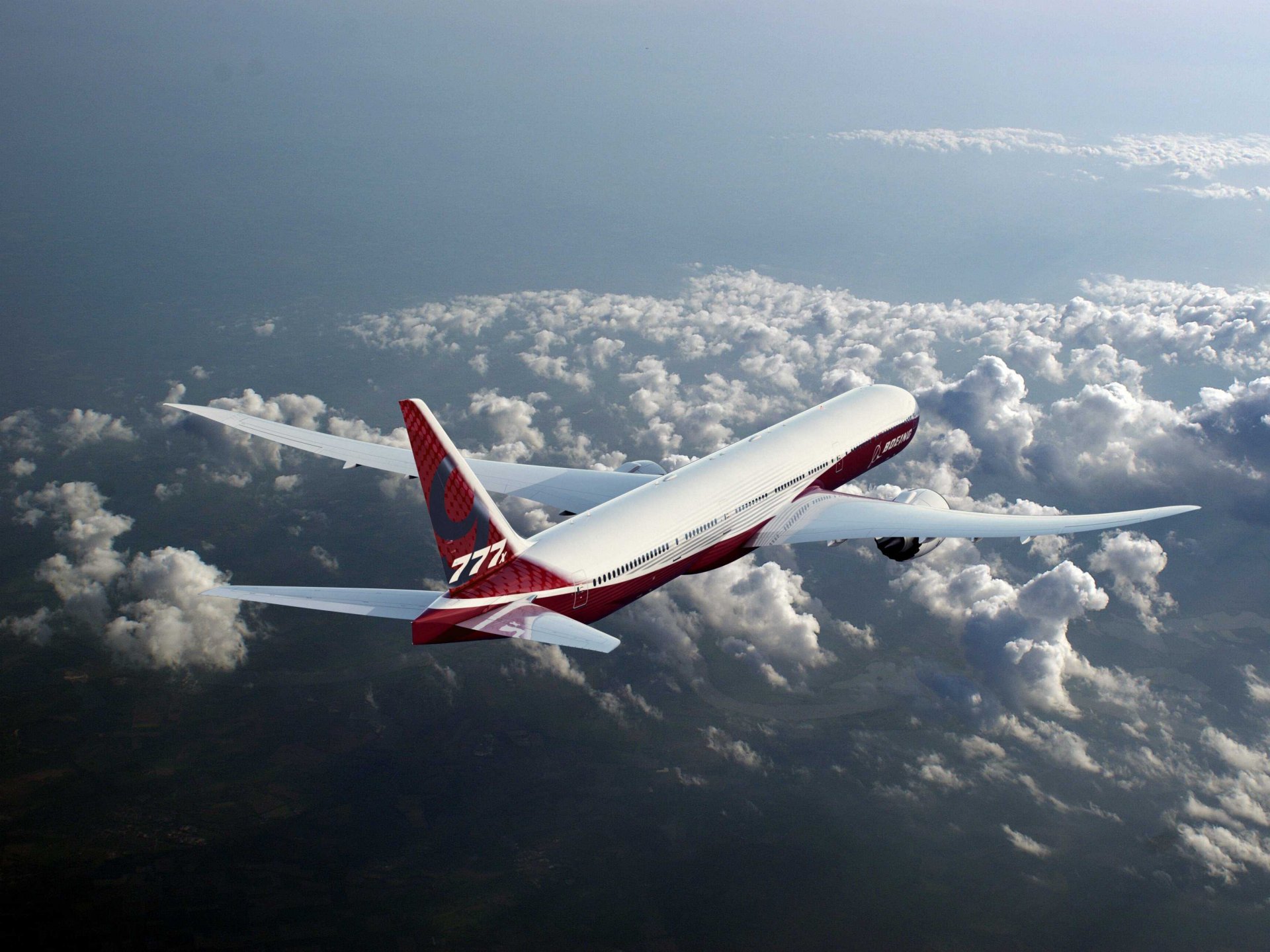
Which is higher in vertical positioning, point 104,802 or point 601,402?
point 601,402

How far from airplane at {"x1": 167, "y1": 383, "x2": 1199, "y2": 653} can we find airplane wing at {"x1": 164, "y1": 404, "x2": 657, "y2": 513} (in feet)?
0.33

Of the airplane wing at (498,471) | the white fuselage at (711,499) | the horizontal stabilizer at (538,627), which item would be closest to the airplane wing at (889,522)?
the white fuselage at (711,499)

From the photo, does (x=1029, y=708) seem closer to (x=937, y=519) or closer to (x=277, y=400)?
(x=937, y=519)

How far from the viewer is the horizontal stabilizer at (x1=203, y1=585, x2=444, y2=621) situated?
21172 millimetres

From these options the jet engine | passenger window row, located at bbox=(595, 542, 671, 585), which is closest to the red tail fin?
passenger window row, located at bbox=(595, 542, 671, 585)

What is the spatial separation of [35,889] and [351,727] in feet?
103

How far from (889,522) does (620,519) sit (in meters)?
15.8

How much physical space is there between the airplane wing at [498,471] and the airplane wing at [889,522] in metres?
7.75

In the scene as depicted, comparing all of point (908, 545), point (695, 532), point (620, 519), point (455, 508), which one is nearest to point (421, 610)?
point (455, 508)

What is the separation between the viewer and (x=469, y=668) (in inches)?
4146

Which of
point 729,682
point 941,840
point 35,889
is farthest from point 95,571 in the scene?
point 941,840

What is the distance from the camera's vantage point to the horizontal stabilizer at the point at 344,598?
2117cm

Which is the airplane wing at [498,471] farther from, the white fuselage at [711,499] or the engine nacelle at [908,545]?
the engine nacelle at [908,545]

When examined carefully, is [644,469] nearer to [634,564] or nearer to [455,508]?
[634,564]
